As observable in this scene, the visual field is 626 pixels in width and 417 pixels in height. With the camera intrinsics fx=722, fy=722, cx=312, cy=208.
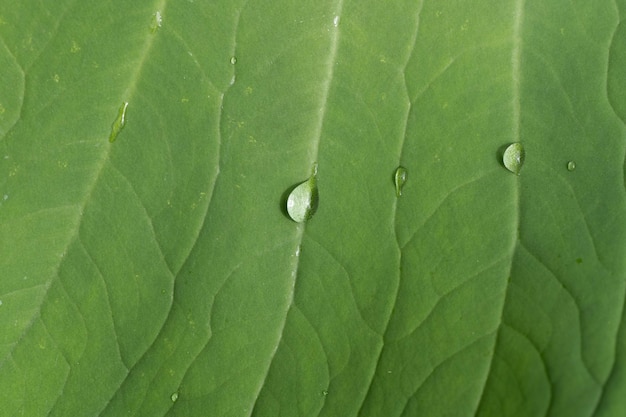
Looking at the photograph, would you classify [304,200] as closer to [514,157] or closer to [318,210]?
[318,210]

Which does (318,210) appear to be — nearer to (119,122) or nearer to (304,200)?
(304,200)

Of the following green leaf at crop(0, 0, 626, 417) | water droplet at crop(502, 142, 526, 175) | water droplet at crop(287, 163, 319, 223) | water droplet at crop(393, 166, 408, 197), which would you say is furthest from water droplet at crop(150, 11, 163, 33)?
water droplet at crop(502, 142, 526, 175)

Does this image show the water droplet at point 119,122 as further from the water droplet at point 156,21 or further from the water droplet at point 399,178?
the water droplet at point 399,178

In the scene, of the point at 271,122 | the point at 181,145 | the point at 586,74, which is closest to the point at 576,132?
the point at 586,74

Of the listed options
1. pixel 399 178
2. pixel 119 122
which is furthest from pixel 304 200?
pixel 119 122

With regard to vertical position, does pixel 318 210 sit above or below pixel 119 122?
below

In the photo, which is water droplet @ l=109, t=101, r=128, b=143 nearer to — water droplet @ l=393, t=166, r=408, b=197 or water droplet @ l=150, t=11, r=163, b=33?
water droplet @ l=150, t=11, r=163, b=33

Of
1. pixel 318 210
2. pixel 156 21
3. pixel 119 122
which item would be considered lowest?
pixel 318 210
